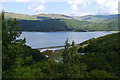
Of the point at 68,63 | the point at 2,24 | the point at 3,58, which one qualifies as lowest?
the point at 68,63

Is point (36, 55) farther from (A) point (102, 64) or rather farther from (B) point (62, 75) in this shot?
(B) point (62, 75)

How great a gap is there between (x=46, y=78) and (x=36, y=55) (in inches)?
1056

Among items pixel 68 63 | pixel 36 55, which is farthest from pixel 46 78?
pixel 36 55

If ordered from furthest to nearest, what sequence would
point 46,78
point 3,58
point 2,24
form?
point 46,78 < point 2,24 < point 3,58

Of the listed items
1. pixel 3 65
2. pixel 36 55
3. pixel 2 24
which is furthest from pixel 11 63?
pixel 36 55

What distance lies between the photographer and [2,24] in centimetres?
1872

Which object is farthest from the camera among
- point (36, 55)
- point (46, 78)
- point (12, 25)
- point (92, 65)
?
point (36, 55)

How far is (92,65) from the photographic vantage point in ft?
132

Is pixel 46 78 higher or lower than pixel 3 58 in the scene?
lower

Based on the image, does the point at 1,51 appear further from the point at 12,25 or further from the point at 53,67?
the point at 53,67

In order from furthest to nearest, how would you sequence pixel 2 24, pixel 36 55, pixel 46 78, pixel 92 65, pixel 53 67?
pixel 36 55 → pixel 92 65 → pixel 53 67 → pixel 46 78 → pixel 2 24

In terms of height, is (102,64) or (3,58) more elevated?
(3,58)

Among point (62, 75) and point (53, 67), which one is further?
point (53, 67)

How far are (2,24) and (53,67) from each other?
36.1 ft
